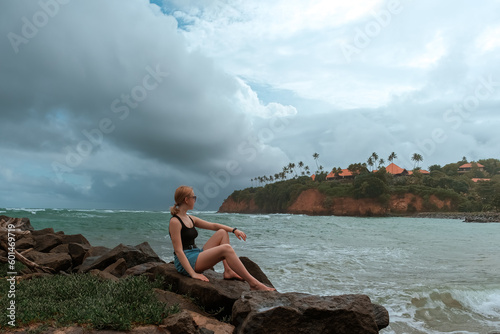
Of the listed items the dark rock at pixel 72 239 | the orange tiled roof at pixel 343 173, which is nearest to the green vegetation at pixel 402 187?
the orange tiled roof at pixel 343 173

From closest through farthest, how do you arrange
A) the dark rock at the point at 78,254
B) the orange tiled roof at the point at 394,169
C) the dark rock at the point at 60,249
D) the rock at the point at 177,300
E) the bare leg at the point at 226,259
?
the rock at the point at 177,300 → the bare leg at the point at 226,259 → the dark rock at the point at 78,254 → the dark rock at the point at 60,249 → the orange tiled roof at the point at 394,169

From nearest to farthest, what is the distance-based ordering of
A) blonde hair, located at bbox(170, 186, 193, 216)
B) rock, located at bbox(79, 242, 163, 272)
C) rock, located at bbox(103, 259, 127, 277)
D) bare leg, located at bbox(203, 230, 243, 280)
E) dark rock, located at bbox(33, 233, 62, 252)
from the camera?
1. blonde hair, located at bbox(170, 186, 193, 216)
2. bare leg, located at bbox(203, 230, 243, 280)
3. rock, located at bbox(103, 259, 127, 277)
4. rock, located at bbox(79, 242, 163, 272)
5. dark rock, located at bbox(33, 233, 62, 252)

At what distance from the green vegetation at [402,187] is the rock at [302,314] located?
95185 millimetres

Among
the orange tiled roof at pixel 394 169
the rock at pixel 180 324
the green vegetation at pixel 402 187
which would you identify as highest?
the orange tiled roof at pixel 394 169

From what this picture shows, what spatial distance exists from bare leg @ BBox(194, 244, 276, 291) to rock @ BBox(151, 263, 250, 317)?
0.25 metres

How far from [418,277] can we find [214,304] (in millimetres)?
7351

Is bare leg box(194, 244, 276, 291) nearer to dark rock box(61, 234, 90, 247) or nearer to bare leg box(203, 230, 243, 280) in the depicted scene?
bare leg box(203, 230, 243, 280)

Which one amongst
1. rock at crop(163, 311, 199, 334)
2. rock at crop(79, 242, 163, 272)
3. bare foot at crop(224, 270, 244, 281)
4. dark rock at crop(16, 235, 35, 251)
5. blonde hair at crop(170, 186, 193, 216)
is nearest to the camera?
rock at crop(163, 311, 199, 334)

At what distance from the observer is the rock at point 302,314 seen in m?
4.08

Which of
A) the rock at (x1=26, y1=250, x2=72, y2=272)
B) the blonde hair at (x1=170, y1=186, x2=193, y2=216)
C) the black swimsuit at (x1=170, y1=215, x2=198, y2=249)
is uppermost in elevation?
the blonde hair at (x1=170, y1=186, x2=193, y2=216)

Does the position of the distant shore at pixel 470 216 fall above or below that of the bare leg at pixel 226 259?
above

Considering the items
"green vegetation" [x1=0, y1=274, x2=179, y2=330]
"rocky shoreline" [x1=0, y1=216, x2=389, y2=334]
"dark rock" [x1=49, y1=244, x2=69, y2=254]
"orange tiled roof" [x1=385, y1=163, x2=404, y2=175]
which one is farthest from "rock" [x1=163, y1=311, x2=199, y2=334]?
"orange tiled roof" [x1=385, y1=163, x2=404, y2=175]

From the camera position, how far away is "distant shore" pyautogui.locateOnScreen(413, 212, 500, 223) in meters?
64.6

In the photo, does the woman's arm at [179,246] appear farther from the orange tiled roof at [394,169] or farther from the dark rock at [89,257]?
the orange tiled roof at [394,169]
